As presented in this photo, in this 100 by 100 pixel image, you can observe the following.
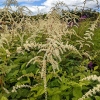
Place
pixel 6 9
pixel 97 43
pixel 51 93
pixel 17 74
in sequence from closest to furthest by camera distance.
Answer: pixel 51 93
pixel 17 74
pixel 6 9
pixel 97 43

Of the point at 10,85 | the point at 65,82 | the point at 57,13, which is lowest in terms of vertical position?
the point at 10,85

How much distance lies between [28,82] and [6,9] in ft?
7.14

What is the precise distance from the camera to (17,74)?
15.7 feet

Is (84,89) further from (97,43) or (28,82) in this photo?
(97,43)

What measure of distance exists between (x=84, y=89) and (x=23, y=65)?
1.14 meters

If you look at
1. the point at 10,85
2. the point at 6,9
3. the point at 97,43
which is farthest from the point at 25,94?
the point at 97,43

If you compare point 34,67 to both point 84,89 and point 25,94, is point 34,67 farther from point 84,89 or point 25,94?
point 84,89

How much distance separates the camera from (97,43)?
7.32 metres

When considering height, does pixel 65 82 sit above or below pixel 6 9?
below

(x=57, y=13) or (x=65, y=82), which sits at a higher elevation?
(x=57, y=13)

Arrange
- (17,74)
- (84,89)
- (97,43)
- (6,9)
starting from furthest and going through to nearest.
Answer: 1. (97,43)
2. (6,9)
3. (17,74)
4. (84,89)

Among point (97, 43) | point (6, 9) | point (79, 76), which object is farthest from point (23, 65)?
point (97, 43)

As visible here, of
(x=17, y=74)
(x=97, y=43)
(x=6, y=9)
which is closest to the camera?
(x=17, y=74)

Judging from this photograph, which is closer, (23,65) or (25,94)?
(25,94)
